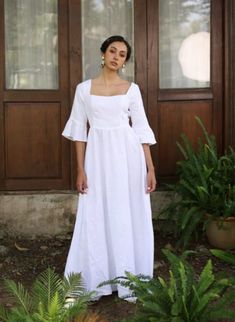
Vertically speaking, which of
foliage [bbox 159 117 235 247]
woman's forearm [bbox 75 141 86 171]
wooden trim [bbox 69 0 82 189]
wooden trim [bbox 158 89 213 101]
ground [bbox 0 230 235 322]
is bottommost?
ground [bbox 0 230 235 322]

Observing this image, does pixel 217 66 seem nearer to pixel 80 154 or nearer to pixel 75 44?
pixel 75 44

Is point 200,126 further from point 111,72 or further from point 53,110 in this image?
point 111,72

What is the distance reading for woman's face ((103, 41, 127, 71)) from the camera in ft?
13.4

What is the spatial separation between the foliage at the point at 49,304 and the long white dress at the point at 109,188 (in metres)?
0.46

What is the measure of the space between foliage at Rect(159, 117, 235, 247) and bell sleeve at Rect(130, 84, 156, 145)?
128cm

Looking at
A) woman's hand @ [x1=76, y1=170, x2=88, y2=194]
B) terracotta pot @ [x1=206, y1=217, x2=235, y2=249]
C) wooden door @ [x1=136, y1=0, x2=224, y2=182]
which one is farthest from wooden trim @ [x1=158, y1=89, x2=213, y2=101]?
woman's hand @ [x1=76, y1=170, x2=88, y2=194]

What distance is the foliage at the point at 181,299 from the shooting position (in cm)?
333

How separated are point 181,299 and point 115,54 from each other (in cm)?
177

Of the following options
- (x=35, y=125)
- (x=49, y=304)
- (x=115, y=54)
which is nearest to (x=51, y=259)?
(x=35, y=125)

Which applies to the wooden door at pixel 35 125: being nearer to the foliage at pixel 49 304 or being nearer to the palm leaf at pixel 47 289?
the foliage at pixel 49 304

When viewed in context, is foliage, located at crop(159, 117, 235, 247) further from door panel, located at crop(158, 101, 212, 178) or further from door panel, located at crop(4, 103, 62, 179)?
door panel, located at crop(4, 103, 62, 179)

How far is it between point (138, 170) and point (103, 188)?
29 cm

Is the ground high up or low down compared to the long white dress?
down

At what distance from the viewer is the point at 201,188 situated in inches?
208
